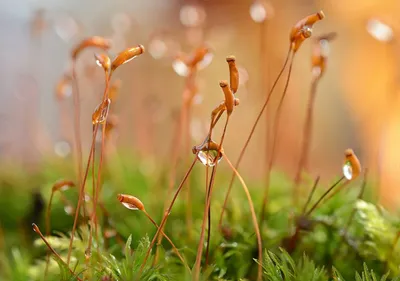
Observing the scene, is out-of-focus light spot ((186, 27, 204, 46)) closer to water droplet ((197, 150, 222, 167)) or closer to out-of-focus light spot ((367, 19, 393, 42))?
out-of-focus light spot ((367, 19, 393, 42))

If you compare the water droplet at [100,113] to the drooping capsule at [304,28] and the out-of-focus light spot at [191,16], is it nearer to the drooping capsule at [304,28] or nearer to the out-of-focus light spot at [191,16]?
the drooping capsule at [304,28]

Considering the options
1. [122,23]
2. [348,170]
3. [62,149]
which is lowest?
[62,149]

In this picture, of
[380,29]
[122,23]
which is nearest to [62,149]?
[122,23]

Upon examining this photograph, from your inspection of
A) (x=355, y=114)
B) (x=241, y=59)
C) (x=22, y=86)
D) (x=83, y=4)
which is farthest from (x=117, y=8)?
(x=22, y=86)

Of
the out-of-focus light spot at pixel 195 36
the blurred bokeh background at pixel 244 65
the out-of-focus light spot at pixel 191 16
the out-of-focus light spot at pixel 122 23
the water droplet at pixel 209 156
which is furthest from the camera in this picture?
the blurred bokeh background at pixel 244 65

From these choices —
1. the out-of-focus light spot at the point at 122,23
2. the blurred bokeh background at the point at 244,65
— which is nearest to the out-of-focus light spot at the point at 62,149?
the out-of-focus light spot at the point at 122,23

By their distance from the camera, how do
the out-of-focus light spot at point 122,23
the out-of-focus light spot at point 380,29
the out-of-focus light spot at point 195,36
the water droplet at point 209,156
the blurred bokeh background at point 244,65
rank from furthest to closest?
the blurred bokeh background at point 244,65 < the out-of-focus light spot at point 122,23 < the out-of-focus light spot at point 195,36 < the out-of-focus light spot at point 380,29 < the water droplet at point 209,156

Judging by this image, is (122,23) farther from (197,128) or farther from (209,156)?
(209,156)

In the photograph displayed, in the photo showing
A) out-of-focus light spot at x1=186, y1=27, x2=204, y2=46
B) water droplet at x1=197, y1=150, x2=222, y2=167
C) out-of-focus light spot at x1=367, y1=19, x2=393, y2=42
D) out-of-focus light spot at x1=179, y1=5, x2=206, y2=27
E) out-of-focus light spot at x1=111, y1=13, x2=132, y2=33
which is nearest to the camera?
water droplet at x1=197, y1=150, x2=222, y2=167

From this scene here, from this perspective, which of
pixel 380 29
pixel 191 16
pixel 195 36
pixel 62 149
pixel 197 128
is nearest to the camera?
pixel 380 29

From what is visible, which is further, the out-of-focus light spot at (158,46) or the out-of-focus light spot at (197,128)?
the out-of-focus light spot at (197,128)

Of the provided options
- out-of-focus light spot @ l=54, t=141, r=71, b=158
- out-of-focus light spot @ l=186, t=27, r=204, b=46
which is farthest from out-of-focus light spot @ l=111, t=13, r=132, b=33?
out-of-focus light spot @ l=54, t=141, r=71, b=158
